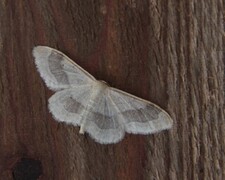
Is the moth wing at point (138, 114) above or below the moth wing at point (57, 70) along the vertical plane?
below

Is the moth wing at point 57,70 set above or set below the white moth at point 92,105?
above

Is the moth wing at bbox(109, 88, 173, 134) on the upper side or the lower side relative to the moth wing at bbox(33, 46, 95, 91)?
lower

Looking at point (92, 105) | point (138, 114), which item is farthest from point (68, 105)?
point (138, 114)

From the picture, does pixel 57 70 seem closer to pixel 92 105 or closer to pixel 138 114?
pixel 92 105

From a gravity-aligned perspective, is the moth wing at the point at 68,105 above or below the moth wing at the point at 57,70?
below
